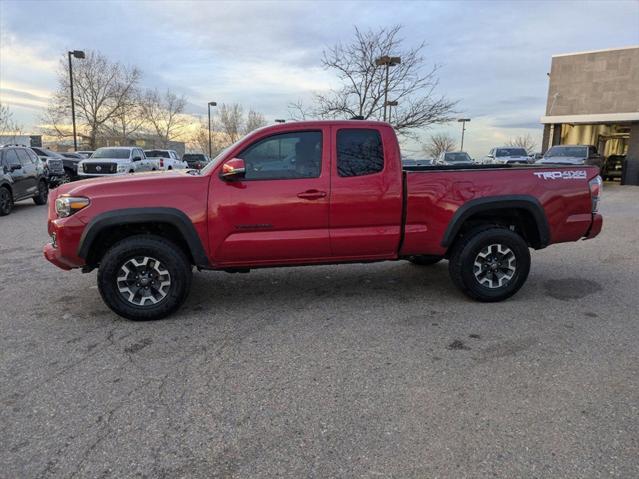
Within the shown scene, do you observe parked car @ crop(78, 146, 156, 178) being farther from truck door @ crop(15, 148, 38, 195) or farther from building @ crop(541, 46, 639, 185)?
building @ crop(541, 46, 639, 185)

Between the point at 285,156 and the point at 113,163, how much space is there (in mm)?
15606

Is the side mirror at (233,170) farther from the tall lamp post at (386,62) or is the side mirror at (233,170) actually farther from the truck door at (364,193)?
the tall lamp post at (386,62)

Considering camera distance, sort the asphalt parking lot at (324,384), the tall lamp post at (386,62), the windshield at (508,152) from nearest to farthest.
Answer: the asphalt parking lot at (324,384) → the tall lamp post at (386,62) → the windshield at (508,152)

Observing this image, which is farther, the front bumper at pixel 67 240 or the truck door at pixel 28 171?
the truck door at pixel 28 171

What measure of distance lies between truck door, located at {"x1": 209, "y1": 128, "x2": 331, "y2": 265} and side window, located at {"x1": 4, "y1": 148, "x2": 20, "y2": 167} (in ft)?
33.6

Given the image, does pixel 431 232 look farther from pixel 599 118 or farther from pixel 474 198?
pixel 599 118

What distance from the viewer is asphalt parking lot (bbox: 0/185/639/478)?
2.56 metres

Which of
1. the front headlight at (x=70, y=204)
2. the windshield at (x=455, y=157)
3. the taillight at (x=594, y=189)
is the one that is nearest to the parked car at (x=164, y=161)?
the windshield at (x=455, y=157)

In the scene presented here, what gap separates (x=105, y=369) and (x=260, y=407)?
A: 134 centimetres

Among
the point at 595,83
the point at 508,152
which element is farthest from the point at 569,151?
the point at 595,83

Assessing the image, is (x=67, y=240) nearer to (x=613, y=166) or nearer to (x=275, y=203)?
(x=275, y=203)

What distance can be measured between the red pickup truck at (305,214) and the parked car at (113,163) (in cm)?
1411

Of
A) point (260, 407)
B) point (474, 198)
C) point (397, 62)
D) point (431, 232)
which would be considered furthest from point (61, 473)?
point (397, 62)

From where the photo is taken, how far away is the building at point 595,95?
2483 cm
